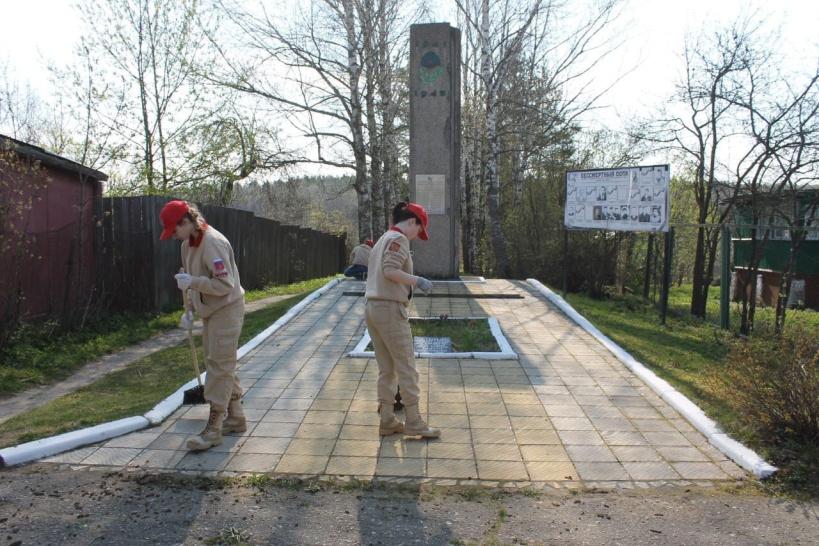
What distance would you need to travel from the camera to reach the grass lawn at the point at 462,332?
7.90 metres

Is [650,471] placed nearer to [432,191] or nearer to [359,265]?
[359,265]

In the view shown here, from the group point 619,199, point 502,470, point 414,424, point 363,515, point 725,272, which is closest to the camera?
point 363,515

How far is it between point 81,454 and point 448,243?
1074 centimetres

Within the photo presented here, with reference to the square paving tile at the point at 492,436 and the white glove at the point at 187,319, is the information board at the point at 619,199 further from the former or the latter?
the white glove at the point at 187,319

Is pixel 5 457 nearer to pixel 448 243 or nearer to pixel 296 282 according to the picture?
pixel 448 243

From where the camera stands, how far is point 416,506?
387 cm

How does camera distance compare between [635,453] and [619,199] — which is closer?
[635,453]

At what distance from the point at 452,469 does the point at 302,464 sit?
1.02m

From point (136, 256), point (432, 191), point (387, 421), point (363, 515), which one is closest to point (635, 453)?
point (387, 421)

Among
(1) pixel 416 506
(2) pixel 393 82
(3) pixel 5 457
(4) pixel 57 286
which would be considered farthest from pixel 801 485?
(2) pixel 393 82

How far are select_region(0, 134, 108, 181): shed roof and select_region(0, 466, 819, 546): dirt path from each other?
19.2ft

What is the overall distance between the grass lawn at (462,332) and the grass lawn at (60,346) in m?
3.95

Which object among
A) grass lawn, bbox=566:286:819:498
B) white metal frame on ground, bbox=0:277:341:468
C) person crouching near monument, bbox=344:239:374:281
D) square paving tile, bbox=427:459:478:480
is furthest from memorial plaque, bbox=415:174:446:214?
square paving tile, bbox=427:459:478:480

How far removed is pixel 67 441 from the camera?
464 cm
